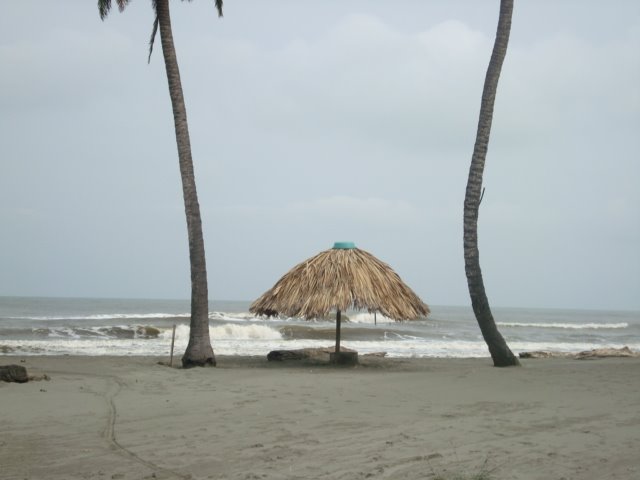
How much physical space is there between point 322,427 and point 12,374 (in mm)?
5087

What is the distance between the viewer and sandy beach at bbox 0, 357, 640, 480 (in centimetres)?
512

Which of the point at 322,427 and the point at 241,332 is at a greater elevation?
the point at 322,427

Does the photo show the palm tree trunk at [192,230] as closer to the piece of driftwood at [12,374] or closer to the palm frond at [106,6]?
the palm frond at [106,6]

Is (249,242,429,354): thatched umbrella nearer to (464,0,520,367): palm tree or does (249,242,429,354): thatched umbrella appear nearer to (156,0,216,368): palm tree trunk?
(156,0,216,368): palm tree trunk

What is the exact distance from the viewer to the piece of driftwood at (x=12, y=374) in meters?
9.39

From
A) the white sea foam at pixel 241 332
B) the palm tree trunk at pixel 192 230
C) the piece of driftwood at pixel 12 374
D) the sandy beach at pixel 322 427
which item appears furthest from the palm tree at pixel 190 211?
the white sea foam at pixel 241 332

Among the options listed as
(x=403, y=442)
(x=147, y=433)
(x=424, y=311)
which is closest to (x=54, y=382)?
(x=147, y=433)

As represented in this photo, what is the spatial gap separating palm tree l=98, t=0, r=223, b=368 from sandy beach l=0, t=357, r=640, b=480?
185 centimetres

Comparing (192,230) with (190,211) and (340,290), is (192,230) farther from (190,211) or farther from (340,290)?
(340,290)

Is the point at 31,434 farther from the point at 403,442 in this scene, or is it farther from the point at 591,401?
the point at 591,401

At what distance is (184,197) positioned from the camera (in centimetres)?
1262

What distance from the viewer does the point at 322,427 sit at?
257 inches

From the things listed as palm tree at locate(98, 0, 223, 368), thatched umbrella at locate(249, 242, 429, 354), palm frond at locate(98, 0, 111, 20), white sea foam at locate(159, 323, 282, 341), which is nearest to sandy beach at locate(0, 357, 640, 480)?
palm tree at locate(98, 0, 223, 368)

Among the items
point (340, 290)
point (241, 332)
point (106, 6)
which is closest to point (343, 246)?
point (340, 290)
